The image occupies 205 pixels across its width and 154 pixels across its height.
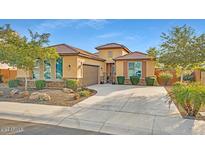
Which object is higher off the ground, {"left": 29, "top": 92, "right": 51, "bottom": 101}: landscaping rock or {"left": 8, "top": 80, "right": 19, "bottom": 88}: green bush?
{"left": 8, "top": 80, "right": 19, "bottom": 88}: green bush

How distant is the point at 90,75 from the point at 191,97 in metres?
12.2

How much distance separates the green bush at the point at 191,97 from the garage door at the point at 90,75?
10.5 metres

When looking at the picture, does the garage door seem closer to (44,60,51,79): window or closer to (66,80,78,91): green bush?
(66,80,78,91): green bush

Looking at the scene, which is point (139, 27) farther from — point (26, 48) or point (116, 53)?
point (116, 53)

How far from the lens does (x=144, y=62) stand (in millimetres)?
19406

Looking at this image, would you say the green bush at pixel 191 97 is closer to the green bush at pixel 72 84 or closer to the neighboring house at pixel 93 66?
the green bush at pixel 72 84

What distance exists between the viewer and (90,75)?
18.8 metres

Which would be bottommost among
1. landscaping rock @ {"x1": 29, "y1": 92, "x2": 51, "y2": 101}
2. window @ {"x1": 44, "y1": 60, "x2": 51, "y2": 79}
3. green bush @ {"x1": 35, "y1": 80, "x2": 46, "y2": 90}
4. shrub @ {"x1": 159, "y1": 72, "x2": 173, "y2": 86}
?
landscaping rock @ {"x1": 29, "y1": 92, "x2": 51, "y2": 101}

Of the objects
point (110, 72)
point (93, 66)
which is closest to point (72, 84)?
point (93, 66)

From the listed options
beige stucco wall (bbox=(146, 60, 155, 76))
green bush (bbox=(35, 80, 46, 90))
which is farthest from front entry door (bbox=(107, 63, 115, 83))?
green bush (bbox=(35, 80, 46, 90))

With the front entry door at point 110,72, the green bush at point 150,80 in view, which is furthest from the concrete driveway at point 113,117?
the front entry door at point 110,72

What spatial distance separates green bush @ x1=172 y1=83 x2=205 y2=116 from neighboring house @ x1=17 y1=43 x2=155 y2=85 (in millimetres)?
9381

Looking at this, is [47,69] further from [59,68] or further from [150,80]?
[150,80]

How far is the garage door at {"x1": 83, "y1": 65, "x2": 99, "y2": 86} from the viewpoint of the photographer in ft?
57.5
